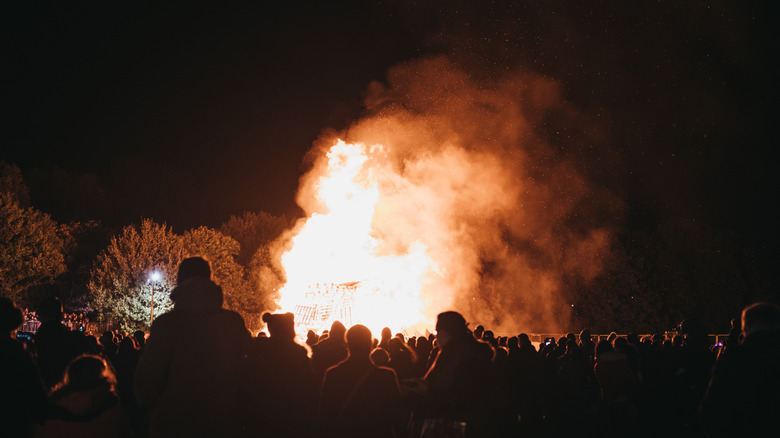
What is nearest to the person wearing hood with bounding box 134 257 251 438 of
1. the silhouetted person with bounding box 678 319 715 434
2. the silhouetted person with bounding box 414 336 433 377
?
the silhouetted person with bounding box 678 319 715 434

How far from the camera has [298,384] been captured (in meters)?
5.96

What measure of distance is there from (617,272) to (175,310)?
46.7m

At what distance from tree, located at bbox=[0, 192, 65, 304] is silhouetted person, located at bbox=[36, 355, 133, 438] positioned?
39.7 metres

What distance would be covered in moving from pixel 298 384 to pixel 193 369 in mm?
1344

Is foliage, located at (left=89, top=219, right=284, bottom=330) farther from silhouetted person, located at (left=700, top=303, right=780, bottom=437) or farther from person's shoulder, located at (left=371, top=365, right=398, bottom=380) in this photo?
silhouetted person, located at (left=700, top=303, right=780, bottom=437)

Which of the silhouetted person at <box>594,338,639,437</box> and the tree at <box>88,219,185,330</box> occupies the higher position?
the tree at <box>88,219,185,330</box>

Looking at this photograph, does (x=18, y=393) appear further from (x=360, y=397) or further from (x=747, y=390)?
(x=747, y=390)

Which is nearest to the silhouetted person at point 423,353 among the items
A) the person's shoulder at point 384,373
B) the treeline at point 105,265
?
the person's shoulder at point 384,373

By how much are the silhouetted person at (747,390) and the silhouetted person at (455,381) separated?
76.7 inches

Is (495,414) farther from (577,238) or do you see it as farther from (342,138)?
(577,238)

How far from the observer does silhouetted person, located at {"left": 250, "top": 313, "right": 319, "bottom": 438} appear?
230 inches

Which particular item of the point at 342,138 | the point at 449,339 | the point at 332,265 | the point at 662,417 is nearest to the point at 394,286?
the point at 332,265

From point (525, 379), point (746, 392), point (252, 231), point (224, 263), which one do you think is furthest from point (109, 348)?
point (252, 231)

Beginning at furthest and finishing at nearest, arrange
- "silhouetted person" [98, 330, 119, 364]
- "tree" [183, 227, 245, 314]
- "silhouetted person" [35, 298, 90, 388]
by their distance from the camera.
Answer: "tree" [183, 227, 245, 314] → "silhouetted person" [98, 330, 119, 364] → "silhouetted person" [35, 298, 90, 388]
